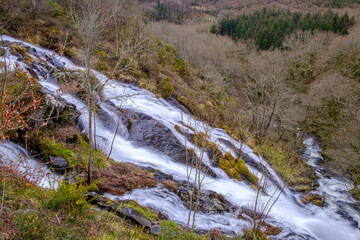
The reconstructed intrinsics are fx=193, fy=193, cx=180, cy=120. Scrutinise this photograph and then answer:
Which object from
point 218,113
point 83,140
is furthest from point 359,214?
point 83,140

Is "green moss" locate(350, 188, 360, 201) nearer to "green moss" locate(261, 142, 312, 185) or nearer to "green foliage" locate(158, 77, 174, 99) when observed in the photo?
"green moss" locate(261, 142, 312, 185)

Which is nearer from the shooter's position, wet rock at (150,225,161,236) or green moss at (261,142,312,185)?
wet rock at (150,225,161,236)

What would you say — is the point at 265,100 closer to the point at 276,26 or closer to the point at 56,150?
the point at 56,150

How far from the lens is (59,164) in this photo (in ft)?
20.3

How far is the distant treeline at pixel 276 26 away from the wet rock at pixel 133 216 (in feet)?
155

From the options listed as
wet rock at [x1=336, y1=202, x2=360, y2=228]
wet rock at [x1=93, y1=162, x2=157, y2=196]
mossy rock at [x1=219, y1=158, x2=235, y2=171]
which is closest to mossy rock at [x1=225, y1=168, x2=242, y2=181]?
mossy rock at [x1=219, y1=158, x2=235, y2=171]

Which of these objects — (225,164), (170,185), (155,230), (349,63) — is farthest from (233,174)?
(349,63)

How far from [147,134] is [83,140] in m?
3.85

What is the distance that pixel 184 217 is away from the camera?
23.4 feet

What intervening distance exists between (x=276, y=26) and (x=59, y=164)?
54.3 m

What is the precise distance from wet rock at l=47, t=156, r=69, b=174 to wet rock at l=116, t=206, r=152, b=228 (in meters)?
2.47

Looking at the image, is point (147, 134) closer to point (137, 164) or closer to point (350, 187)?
point (137, 164)

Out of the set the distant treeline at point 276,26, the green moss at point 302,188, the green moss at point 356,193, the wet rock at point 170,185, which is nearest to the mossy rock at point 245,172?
the green moss at point 302,188

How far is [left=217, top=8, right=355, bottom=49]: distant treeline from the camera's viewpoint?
40.2m
